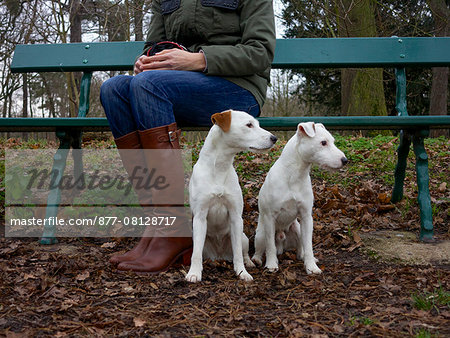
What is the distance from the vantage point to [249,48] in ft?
10.3

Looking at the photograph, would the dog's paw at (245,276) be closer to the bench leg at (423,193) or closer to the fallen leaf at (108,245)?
the fallen leaf at (108,245)

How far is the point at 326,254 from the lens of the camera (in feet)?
11.2

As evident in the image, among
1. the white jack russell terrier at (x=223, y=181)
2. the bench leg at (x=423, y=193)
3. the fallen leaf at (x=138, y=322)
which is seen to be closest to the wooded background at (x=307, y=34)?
the bench leg at (x=423, y=193)

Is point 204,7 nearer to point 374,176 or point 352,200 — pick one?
point 352,200

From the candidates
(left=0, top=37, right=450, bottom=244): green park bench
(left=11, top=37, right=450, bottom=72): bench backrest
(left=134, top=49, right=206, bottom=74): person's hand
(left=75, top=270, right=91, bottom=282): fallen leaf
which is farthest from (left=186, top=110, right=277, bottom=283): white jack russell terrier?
(left=11, top=37, right=450, bottom=72): bench backrest

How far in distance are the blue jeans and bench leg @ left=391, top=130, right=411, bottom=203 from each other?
1.53 meters

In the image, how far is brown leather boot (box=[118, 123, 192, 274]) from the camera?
9.55 ft

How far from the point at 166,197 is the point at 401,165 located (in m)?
2.39

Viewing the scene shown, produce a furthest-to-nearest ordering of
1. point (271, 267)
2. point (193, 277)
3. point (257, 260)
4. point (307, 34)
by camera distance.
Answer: point (307, 34)
point (257, 260)
point (271, 267)
point (193, 277)

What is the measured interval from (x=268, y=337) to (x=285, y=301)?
50 cm

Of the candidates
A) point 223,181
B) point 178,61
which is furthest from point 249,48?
point 223,181

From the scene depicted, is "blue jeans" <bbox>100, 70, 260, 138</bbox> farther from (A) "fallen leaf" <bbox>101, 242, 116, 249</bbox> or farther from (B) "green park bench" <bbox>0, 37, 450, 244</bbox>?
(A) "fallen leaf" <bbox>101, 242, 116, 249</bbox>

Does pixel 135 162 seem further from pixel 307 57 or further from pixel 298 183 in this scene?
pixel 307 57

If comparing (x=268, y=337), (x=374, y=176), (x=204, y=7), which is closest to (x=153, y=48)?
(x=204, y=7)
